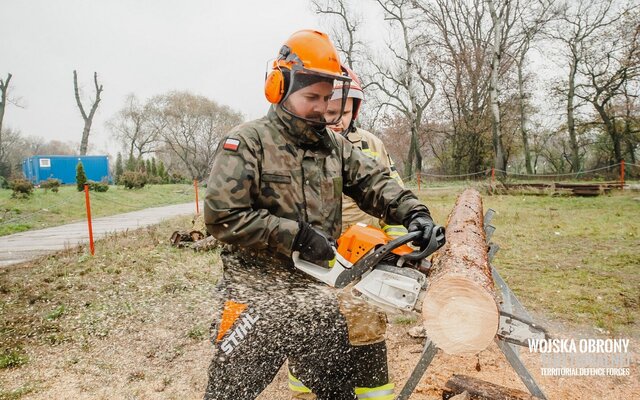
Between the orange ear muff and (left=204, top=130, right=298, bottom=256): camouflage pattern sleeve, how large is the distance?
288 millimetres

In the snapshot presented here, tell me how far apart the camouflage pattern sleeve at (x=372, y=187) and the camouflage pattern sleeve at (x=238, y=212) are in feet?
1.91

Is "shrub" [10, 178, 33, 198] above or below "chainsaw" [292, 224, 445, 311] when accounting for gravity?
below

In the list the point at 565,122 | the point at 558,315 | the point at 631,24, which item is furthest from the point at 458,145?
the point at 558,315

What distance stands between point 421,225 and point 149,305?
363cm

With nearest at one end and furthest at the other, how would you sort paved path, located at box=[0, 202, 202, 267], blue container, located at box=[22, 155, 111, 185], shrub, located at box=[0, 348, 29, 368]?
shrub, located at box=[0, 348, 29, 368], paved path, located at box=[0, 202, 202, 267], blue container, located at box=[22, 155, 111, 185]

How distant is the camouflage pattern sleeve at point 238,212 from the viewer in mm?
1770

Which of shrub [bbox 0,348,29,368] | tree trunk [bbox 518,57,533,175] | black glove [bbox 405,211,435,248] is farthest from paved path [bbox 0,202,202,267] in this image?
tree trunk [bbox 518,57,533,175]

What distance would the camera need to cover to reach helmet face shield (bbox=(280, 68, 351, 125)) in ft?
6.34

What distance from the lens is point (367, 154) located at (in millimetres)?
3023

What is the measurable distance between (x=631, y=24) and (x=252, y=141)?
70.6ft

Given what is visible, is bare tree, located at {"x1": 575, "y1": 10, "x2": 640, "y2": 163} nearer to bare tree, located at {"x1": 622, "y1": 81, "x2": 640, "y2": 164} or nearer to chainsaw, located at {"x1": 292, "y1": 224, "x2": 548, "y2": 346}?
bare tree, located at {"x1": 622, "y1": 81, "x2": 640, "y2": 164}

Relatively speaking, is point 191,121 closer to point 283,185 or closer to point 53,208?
point 53,208

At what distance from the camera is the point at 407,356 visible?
3.29m

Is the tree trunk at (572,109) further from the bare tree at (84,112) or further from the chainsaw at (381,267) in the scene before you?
the bare tree at (84,112)
